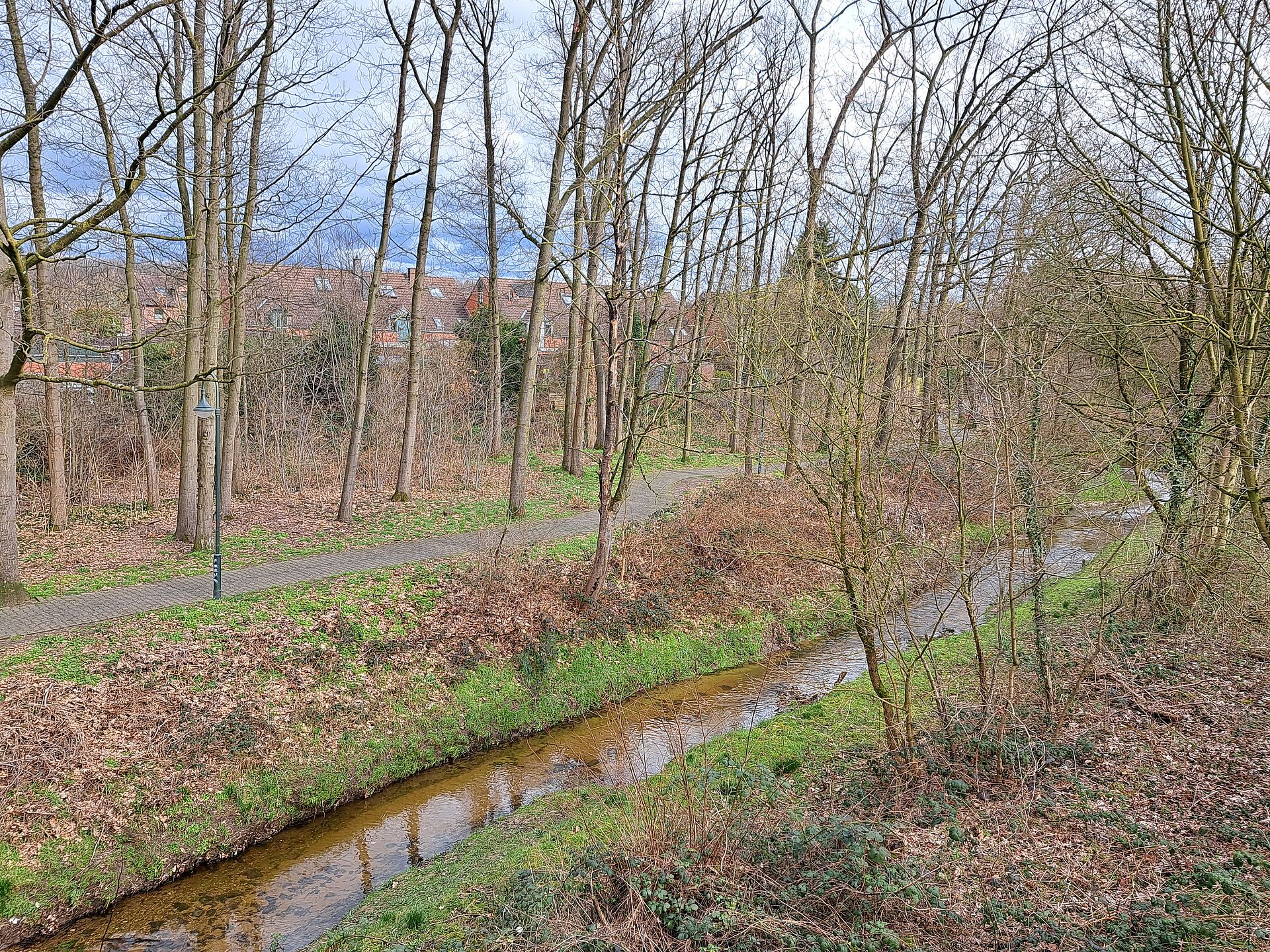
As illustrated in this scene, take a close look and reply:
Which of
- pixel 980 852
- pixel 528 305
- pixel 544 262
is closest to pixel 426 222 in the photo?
pixel 544 262

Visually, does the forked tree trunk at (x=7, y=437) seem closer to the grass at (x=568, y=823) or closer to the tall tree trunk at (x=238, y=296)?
the tall tree trunk at (x=238, y=296)

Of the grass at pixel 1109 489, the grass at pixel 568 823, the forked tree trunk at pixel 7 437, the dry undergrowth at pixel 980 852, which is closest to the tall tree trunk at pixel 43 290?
the forked tree trunk at pixel 7 437

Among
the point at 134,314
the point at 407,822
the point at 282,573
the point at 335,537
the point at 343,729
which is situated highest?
the point at 134,314

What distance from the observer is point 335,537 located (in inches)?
584

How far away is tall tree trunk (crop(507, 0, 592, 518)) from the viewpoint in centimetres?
1370

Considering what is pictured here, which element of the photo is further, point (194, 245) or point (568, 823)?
point (194, 245)

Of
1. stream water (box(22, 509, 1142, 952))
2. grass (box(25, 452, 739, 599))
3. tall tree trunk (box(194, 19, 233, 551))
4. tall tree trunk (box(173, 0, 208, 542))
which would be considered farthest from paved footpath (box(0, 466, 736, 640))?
stream water (box(22, 509, 1142, 952))

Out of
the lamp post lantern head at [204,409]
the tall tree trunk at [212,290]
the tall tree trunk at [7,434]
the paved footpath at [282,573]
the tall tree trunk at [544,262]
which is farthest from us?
the tall tree trunk at [544,262]

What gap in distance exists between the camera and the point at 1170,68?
28.0 feet

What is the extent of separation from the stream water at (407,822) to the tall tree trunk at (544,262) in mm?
5842

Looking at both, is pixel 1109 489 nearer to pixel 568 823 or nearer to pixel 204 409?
pixel 568 823

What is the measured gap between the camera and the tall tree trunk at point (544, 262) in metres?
13.7

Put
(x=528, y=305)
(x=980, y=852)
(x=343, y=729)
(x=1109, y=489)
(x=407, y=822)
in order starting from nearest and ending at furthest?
(x=980, y=852)
(x=407, y=822)
(x=343, y=729)
(x=1109, y=489)
(x=528, y=305)

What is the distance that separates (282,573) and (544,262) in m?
7.41
